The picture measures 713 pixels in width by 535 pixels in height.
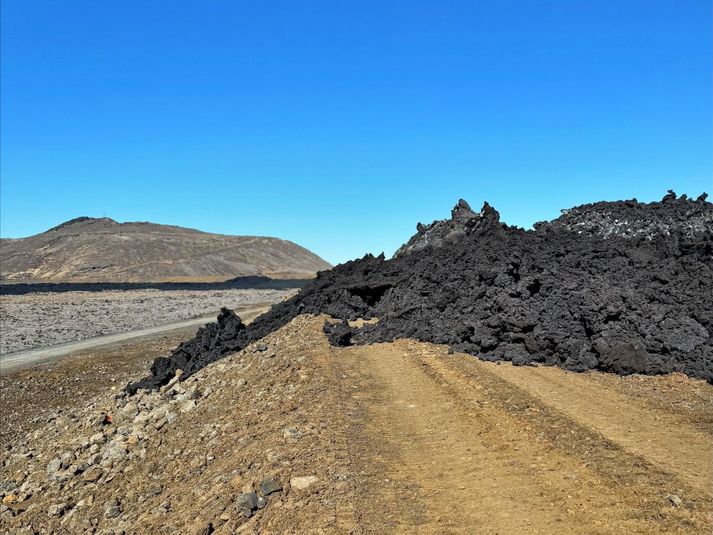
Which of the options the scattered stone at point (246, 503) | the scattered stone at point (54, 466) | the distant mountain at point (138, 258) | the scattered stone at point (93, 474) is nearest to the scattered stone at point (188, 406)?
the scattered stone at point (93, 474)

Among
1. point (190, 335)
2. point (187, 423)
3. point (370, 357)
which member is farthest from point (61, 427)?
point (190, 335)

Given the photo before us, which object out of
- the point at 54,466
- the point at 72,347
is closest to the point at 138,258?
the point at 72,347

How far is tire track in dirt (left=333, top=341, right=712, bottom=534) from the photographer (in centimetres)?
512

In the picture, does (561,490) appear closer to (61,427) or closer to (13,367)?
(61,427)

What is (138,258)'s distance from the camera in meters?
115

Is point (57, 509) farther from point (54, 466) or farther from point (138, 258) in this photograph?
point (138, 258)

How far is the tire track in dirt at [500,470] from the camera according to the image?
16.8 ft

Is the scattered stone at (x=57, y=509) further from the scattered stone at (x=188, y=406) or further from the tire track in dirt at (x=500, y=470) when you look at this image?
the tire track in dirt at (x=500, y=470)

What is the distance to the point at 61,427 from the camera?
42.4ft

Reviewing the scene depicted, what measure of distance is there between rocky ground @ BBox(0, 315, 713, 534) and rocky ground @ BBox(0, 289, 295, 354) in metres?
21.4

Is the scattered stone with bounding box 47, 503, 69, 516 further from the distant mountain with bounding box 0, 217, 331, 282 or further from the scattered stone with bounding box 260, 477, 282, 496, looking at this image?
the distant mountain with bounding box 0, 217, 331, 282

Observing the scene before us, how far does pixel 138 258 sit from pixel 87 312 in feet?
242

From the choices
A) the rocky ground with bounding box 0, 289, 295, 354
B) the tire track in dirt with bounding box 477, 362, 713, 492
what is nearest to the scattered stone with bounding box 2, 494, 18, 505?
the tire track in dirt with bounding box 477, 362, 713, 492

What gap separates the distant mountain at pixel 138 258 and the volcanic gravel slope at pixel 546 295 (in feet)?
292
